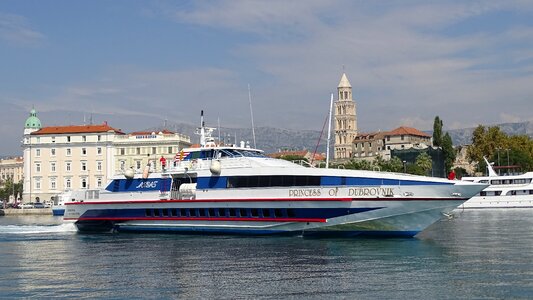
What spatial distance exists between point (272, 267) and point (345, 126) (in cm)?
17092

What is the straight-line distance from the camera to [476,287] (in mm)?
21469

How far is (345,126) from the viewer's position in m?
195

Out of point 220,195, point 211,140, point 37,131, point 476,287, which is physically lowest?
point 476,287

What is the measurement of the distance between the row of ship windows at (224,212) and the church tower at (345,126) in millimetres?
149860

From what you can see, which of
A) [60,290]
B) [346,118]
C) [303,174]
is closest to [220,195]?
[303,174]

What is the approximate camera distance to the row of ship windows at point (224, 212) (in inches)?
1449

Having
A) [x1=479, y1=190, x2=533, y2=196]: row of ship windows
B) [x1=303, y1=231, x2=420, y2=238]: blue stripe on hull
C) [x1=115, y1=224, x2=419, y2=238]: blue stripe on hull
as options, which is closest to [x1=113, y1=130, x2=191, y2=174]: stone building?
[x1=479, y1=190, x2=533, y2=196]: row of ship windows

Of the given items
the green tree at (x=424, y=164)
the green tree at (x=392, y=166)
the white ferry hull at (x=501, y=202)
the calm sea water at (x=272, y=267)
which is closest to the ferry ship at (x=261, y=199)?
the calm sea water at (x=272, y=267)

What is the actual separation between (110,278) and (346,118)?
174050 millimetres

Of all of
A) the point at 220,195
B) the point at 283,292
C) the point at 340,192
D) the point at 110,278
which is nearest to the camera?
the point at 283,292

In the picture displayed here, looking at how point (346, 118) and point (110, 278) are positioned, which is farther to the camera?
point (346, 118)

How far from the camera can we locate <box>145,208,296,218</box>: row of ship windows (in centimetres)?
3681

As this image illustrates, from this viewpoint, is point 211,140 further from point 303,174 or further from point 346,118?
point 346,118

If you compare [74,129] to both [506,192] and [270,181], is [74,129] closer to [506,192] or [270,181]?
[506,192]
